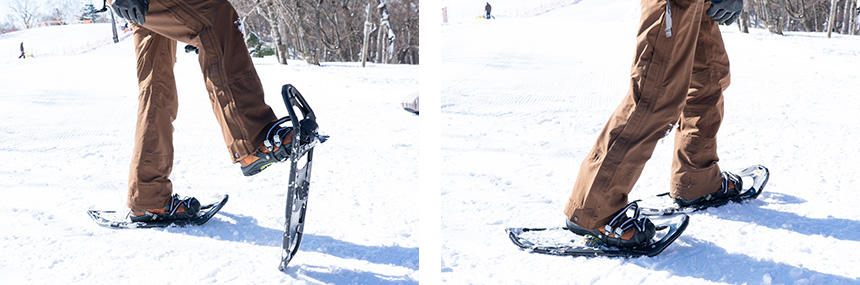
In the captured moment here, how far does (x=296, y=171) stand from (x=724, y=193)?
43.1 inches

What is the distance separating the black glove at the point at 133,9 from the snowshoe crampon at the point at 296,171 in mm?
362

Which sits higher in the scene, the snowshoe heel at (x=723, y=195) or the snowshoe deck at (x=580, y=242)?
the snowshoe heel at (x=723, y=195)

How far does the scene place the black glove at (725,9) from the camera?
1.26m

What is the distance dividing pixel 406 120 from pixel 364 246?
1.58 metres

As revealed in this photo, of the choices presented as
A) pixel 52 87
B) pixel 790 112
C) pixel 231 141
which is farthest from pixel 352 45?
pixel 231 141

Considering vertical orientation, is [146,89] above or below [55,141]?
above

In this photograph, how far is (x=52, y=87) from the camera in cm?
482

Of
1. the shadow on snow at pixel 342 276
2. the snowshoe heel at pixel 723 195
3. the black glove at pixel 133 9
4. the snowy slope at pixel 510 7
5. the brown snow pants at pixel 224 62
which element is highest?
the snowy slope at pixel 510 7

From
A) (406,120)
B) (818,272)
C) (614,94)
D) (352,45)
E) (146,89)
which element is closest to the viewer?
(818,272)

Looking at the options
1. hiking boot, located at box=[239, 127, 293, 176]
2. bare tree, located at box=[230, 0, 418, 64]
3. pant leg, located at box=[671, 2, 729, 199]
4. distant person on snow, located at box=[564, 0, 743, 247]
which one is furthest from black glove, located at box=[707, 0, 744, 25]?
bare tree, located at box=[230, 0, 418, 64]

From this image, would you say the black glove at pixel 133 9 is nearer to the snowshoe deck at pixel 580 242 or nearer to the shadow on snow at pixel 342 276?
the shadow on snow at pixel 342 276

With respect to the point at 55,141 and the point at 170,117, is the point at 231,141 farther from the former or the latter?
the point at 55,141

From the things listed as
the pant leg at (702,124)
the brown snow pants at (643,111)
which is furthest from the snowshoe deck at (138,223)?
the pant leg at (702,124)

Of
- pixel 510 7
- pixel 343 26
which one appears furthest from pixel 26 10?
pixel 510 7
